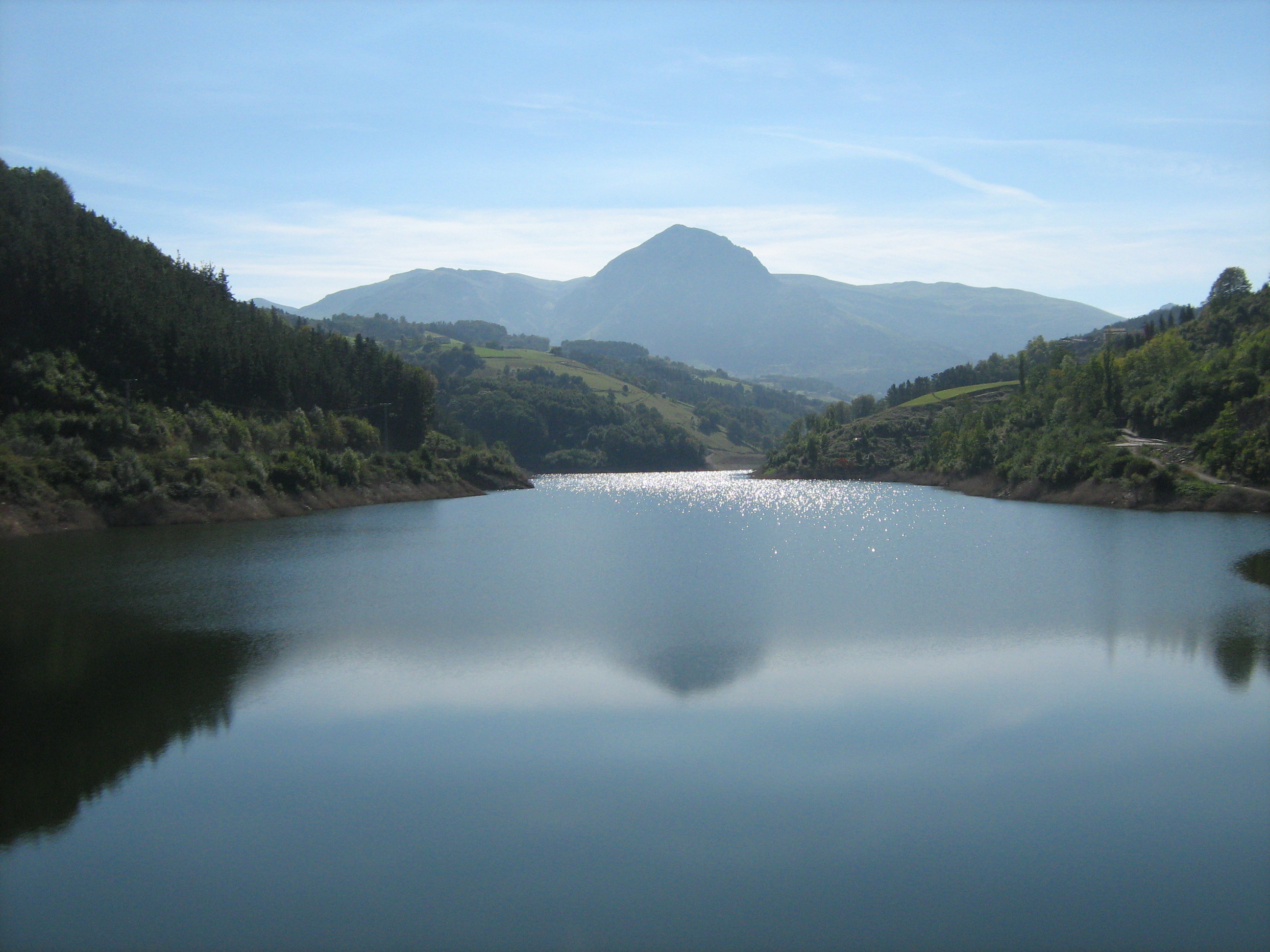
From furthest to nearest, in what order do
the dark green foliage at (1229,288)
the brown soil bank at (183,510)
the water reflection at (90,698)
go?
1. the dark green foliage at (1229,288)
2. the brown soil bank at (183,510)
3. the water reflection at (90,698)

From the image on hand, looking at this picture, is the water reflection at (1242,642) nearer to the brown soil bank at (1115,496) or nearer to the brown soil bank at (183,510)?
the brown soil bank at (1115,496)

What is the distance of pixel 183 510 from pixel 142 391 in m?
12.4

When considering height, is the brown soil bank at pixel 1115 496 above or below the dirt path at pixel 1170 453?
below

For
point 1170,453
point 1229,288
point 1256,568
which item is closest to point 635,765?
point 1256,568

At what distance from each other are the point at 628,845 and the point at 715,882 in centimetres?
133

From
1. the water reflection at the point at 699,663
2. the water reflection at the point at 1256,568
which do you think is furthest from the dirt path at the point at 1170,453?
the water reflection at the point at 699,663

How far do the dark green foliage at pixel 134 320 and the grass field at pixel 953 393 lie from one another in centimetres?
8457

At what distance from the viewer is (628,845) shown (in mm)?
11281

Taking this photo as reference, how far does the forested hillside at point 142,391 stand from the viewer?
47.4 m

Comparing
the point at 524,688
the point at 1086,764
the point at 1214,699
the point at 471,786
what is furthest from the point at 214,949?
the point at 1214,699

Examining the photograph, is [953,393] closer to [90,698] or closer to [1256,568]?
[1256,568]

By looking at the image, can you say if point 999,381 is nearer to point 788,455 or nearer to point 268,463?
point 788,455

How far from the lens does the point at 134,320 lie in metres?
58.5

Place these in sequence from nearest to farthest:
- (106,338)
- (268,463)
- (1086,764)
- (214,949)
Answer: (214,949)
(1086,764)
(106,338)
(268,463)
